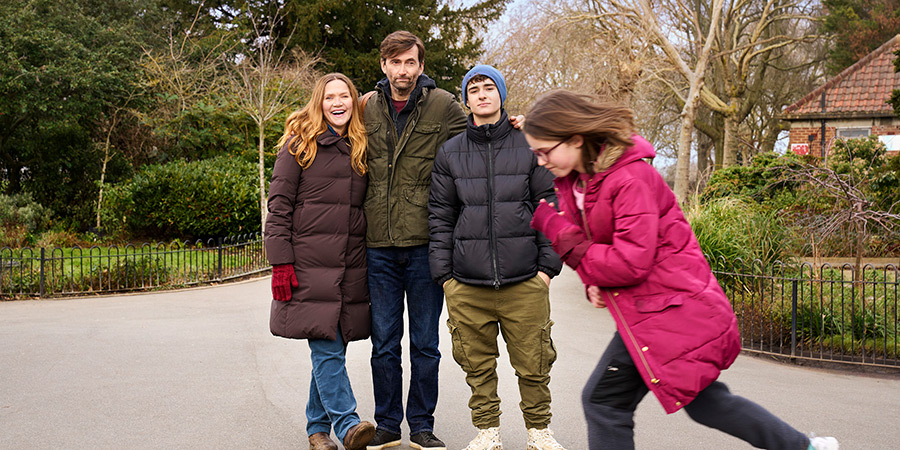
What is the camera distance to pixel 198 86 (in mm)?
18141

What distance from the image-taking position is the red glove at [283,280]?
3.90 meters

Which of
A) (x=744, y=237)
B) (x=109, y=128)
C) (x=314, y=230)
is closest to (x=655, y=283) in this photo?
(x=314, y=230)

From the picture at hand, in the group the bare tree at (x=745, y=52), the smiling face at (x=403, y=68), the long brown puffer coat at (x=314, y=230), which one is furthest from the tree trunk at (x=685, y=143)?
the long brown puffer coat at (x=314, y=230)

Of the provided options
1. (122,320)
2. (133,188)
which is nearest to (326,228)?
(122,320)

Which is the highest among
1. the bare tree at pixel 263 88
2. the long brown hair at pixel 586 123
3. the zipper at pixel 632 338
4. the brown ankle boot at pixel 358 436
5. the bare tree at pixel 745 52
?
the bare tree at pixel 745 52

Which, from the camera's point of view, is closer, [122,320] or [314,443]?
[314,443]

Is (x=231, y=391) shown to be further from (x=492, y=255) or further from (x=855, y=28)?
(x=855, y=28)

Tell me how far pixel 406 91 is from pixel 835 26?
3019 centimetres

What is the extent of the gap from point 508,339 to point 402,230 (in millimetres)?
843

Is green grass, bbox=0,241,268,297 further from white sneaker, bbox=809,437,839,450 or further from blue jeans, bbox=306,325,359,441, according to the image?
white sneaker, bbox=809,437,839,450

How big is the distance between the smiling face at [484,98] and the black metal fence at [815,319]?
3.99 metres

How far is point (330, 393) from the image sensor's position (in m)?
3.95

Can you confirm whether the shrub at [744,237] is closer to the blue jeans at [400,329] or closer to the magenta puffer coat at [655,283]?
the blue jeans at [400,329]

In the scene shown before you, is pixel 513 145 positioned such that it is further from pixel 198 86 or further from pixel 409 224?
pixel 198 86
